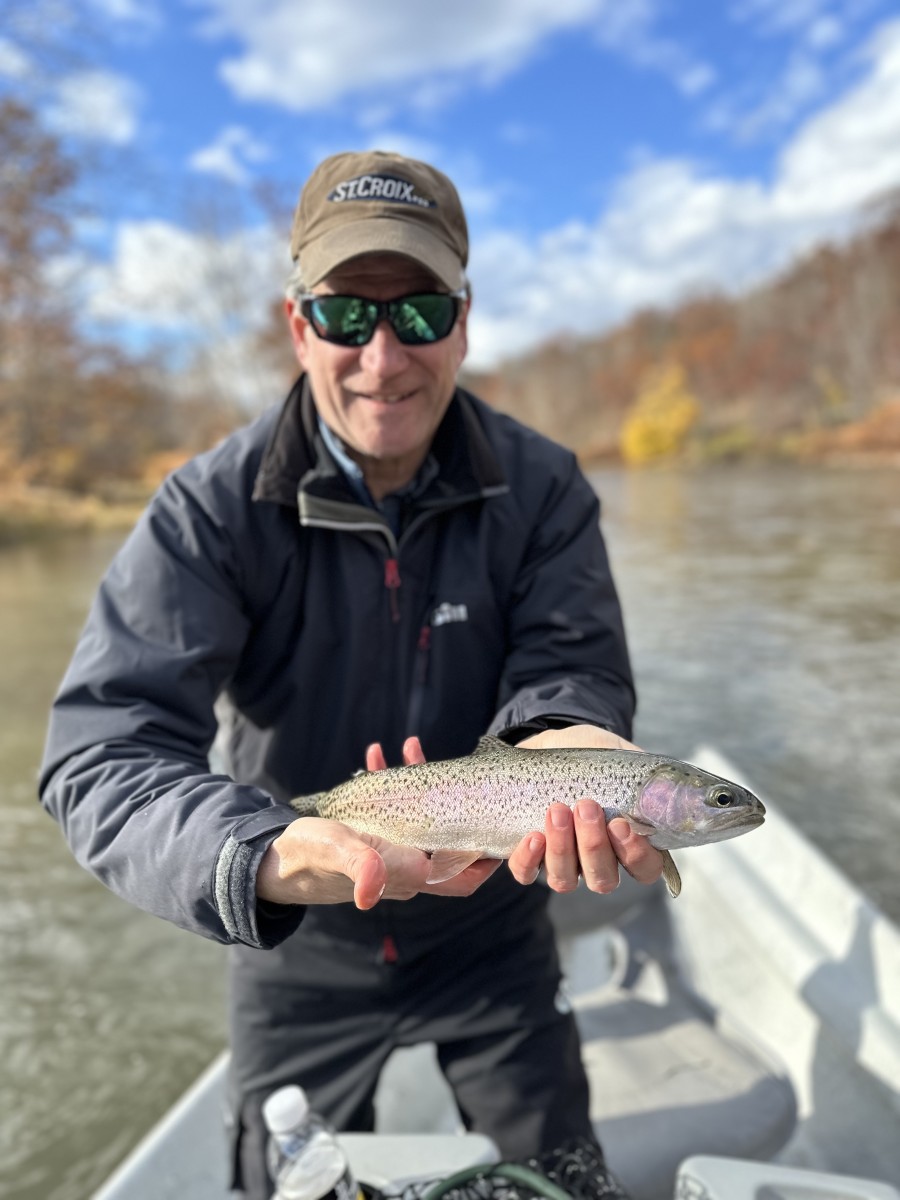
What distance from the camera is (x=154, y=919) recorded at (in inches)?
240

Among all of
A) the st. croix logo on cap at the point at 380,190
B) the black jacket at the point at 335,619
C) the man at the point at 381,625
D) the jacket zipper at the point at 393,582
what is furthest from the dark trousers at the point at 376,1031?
the st. croix logo on cap at the point at 380,190

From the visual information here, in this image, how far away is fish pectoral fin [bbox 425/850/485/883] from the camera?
6.73 feet

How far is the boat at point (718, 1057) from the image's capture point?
2.76 m

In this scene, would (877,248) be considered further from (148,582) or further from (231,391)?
(148,582)

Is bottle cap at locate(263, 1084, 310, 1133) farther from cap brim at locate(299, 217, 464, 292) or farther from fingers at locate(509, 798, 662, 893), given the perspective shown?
cap brim at locate(299, 217, 464, 292)

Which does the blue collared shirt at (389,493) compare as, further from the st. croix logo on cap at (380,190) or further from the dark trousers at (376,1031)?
the dark trousers at (376,1031)

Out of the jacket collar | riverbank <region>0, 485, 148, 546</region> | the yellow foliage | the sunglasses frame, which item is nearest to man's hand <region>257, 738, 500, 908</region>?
the jacket collar

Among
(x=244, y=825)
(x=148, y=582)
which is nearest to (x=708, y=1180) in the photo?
(x=244, y=825)

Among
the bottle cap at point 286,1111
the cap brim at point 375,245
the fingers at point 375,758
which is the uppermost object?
the cap brim at point 375,245

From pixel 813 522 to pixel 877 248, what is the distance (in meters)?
66.7

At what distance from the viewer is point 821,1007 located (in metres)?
3.22

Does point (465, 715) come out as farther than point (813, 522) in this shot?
No

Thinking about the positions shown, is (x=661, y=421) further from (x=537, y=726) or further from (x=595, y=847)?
(x=595, y=847)

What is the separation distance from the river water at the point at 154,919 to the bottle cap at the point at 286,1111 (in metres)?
2.41
